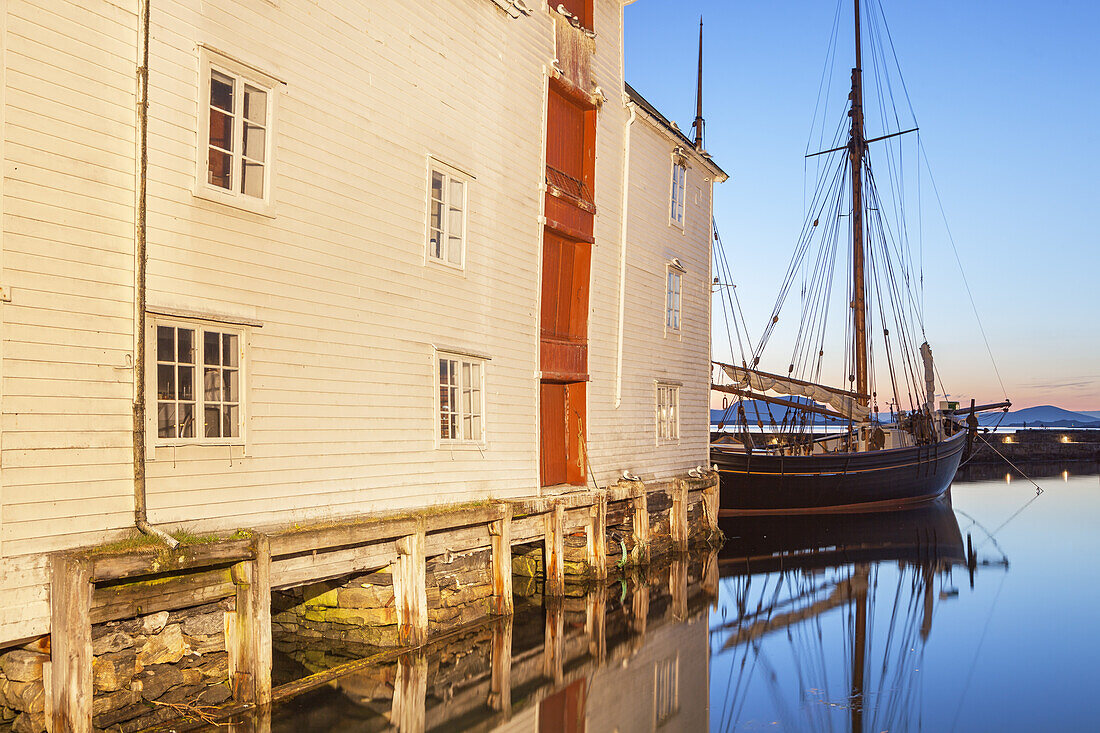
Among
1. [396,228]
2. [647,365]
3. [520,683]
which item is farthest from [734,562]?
[396,228]

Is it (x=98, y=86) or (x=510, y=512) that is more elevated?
(x=98, y=86)

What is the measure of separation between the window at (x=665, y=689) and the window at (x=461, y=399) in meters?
4.27

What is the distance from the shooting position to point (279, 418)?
9539 millimetres

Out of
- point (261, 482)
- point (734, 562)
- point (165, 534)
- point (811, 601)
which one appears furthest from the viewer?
point (734, 562)

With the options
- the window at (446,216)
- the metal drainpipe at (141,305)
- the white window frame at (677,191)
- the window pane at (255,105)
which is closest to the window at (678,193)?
the white window frame at (677,191)

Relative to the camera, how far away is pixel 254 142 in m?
9.44

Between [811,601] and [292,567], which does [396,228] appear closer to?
[292,567]

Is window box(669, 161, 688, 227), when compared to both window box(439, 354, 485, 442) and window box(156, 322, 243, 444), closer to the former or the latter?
window box(439, 354, 485, 442)

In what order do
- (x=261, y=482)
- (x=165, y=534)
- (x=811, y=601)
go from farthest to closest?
(x=811, y=601), (x=261, y=482), (x=165, y=534)

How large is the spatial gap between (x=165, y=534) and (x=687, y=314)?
1539 centimetres

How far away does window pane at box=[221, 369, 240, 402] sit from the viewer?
898 cm

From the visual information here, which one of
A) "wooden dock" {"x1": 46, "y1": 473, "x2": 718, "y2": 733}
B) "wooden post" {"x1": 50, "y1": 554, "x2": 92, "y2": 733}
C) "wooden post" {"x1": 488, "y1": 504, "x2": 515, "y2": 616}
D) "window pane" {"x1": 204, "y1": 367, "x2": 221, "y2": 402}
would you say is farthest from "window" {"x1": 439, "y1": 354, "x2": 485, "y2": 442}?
"wooden post" {"x1": 50, "y1": 554, "x2": 92, "y2": 733}

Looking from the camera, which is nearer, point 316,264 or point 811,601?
point 316,264

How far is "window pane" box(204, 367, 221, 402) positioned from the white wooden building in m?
0.03
